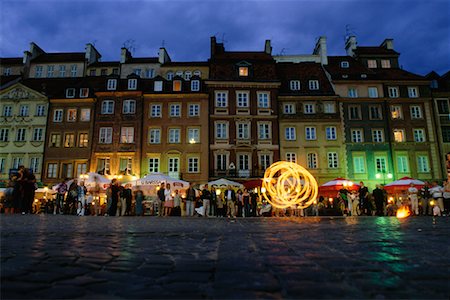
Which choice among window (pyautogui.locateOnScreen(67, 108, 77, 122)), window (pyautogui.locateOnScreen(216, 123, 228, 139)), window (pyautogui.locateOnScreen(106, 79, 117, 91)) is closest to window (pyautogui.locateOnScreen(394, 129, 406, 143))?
window (pyautogui.locateOnScreen(216, 123, 228, 139))

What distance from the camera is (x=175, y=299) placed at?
2371 mm

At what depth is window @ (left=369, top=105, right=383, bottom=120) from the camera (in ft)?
127

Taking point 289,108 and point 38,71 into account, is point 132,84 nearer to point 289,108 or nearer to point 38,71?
point 38,71

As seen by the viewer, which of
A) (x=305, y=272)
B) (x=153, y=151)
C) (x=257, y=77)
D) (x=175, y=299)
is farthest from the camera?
(x=257, y=77)

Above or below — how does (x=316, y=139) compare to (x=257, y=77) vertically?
below

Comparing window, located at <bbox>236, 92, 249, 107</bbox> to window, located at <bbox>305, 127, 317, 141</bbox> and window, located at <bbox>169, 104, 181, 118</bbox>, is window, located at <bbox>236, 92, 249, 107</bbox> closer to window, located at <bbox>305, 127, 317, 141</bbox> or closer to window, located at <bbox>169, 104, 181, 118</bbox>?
window, located at <bbox>169, 104, 181, 118</bbox>

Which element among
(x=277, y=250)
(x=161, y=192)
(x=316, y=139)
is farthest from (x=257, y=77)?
(x=277, y=250)

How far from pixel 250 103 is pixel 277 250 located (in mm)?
34455

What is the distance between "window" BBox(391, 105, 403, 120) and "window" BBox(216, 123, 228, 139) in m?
17.9

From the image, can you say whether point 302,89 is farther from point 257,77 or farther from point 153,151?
point 153,151

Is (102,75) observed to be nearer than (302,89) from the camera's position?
No

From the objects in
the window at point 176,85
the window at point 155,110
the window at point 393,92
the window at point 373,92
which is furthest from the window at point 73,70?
the window at point 393,92

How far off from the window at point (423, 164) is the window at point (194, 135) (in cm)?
2276

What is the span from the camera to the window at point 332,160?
1461 inches
